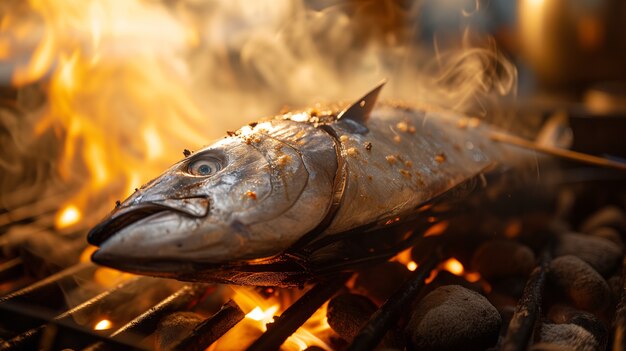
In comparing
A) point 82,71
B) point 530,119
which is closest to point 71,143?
point 82,71

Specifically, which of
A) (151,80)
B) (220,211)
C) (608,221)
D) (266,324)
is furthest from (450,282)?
(151,80)

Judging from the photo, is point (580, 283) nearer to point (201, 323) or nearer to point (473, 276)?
point (473, 276)

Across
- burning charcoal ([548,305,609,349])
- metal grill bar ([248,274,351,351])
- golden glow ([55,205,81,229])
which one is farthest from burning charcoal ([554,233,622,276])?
golden glow ([55,205,81,229])

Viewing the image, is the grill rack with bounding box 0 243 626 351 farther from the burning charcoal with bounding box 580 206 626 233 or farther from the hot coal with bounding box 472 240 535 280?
the burning charcoal with bounding box 580 206 626 233

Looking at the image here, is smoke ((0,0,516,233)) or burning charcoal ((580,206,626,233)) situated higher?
smoke ((0,0,516,233))

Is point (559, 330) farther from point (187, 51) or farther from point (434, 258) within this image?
point (187, 51)

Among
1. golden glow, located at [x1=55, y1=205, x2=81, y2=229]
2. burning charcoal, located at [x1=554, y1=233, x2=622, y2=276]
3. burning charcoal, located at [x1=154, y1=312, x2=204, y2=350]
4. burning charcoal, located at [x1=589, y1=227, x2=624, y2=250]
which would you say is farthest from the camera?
golden glow, located at [x1=55, y1=205, x2=81, y2=229]
